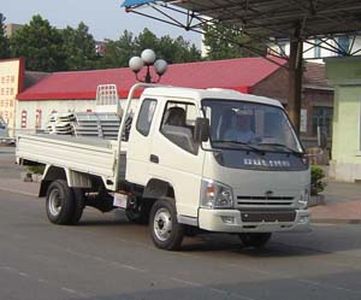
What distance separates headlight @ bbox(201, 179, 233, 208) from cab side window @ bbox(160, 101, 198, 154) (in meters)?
0.56

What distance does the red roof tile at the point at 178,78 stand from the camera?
36969mm

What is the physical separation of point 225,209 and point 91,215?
5.67 m

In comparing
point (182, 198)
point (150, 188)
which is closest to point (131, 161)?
point (150, 188)

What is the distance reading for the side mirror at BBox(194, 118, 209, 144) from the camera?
1082cm

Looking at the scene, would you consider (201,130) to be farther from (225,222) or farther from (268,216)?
(268,216)

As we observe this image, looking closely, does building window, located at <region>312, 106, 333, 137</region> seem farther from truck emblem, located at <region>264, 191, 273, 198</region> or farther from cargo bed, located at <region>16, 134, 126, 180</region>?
truck emblem, located at <region>264, 191, 273, 198</region>

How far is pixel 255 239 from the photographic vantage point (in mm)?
12391

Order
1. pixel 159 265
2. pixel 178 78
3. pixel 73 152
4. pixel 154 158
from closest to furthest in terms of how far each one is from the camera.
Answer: pixel 159 265 < pixel 154 158 < pixel 73 152 < pixel 178 78

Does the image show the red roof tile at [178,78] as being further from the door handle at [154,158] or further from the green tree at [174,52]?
the green tree at [174,52]

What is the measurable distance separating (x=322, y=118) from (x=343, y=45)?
23.7 feet

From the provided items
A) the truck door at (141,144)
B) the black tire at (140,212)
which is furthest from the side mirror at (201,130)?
the black tire at (140,212)

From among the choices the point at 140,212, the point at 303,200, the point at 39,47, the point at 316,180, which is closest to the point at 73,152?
the point at 140,212

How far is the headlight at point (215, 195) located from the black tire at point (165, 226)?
0.64 meters

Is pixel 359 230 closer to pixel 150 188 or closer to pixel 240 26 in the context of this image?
pixel 150 188
